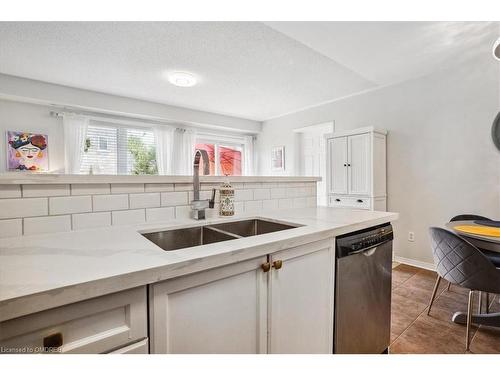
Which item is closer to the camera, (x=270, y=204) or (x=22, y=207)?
(x=22, y=207)

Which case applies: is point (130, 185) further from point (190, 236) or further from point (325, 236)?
point (325, 236)

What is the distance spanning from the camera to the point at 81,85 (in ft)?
10.9

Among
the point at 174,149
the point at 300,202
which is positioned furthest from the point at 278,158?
the point at 300,202

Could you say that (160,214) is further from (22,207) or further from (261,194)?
(261,194)

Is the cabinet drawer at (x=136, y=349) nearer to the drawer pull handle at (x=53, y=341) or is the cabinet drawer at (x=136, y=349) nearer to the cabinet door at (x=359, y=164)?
the drawer pull handle at (x=53, y=341)

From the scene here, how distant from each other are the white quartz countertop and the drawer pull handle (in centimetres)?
8

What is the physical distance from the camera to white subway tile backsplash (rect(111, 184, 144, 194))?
1101mm

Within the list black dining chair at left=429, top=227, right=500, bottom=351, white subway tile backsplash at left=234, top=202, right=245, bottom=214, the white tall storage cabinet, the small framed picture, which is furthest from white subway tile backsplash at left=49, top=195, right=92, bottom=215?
the small framed picture

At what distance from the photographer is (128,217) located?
1.13 meters

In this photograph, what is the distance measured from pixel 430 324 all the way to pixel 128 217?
7.13 feet

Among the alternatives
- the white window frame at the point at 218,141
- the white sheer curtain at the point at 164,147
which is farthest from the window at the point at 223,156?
the white sheer curtain at the point at 164,147

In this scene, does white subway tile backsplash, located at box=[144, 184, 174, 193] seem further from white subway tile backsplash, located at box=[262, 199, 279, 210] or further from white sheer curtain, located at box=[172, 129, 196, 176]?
white sheer curtain, located at box=[172, 129, 196, 176]

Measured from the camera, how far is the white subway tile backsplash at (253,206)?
5.06 feet
